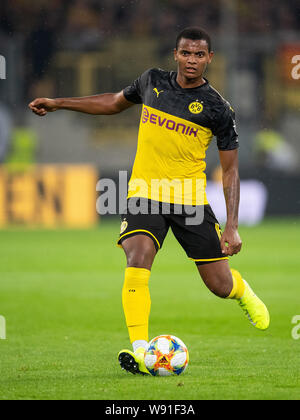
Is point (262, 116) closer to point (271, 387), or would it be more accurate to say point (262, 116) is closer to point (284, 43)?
point (284, 43)

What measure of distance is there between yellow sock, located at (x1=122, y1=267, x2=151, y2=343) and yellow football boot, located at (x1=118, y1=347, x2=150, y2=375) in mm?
150

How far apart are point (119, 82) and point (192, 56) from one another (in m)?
16.3

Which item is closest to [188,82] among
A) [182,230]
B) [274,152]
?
[182,230]

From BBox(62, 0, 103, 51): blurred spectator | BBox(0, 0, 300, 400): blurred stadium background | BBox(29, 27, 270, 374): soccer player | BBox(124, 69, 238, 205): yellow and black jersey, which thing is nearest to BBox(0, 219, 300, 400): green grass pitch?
BBox(0, 0, 300, 400): blurred stadium background

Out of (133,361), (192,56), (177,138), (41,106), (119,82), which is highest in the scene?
(119,82)

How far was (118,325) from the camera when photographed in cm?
831

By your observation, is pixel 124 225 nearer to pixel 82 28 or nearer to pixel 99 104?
A: pixel 99 104

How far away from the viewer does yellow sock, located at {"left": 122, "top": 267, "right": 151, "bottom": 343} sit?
582 cm

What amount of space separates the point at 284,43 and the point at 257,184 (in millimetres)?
3658

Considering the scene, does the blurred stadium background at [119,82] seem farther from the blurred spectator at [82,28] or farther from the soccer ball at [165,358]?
the soccer ball at [165,358]

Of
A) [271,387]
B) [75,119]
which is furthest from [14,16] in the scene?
[271,387]

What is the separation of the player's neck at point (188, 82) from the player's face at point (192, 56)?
9cm

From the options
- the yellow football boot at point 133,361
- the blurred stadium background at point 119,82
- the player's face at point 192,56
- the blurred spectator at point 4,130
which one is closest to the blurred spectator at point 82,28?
the blurred stadium background at point 119,82
